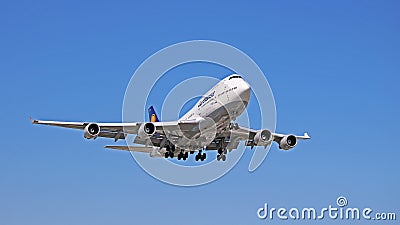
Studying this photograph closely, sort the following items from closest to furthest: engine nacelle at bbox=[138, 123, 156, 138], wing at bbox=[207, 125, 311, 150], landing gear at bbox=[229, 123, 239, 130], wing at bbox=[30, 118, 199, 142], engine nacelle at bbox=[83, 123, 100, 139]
→ engine nacelle at bbox=[83, 123, 100, 139], wing at bbox=[30, 118, 199, 142], engine nacelle at bbox=[138, 123, 156, 138], landing gear at bbox=[229, 123, 239, 130], wing at bbox=[207, 125, 311, 150]

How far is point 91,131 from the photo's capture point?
65375 mm

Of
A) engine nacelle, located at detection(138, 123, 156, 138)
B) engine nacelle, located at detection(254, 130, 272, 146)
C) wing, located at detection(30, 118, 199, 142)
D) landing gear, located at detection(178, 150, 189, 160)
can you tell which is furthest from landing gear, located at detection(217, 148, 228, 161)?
engine nacelle, located at detection(138, 123, 156, 138)

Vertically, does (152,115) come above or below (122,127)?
above

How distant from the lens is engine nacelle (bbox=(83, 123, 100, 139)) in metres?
65.2

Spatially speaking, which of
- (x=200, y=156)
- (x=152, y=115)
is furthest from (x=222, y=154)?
(x=152, y=115)

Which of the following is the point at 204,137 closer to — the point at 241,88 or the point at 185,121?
the point at 185,121

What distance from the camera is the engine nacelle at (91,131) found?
65.2 meters

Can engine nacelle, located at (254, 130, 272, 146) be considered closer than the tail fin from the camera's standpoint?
Yes

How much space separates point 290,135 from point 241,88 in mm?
11561

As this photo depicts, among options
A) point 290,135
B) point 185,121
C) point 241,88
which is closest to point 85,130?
point 185,121

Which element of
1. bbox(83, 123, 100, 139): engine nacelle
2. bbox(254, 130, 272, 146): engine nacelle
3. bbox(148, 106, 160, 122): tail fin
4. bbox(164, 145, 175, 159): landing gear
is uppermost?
bbox(148, 106, 160, 122): tail fin

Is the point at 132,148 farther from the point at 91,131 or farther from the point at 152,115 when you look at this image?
the point at 152,115

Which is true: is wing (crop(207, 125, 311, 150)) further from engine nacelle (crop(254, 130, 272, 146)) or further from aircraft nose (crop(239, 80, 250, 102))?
aircraft nose (crop(239, 80, 250, 102))

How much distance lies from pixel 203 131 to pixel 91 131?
10709mm
